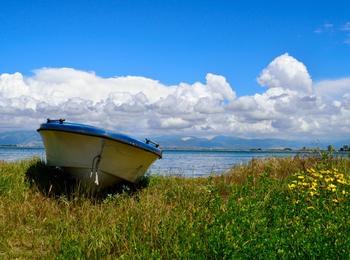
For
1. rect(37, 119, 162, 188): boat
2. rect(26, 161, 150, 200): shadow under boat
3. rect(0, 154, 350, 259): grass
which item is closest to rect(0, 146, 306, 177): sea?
rect(26, 161, 150, 200): shadow under boat

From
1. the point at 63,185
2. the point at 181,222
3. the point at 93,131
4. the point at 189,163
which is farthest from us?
the point at 189,163

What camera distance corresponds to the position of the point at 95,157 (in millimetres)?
11117

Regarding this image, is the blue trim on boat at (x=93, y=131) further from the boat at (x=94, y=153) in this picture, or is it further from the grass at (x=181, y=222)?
the grass at (x=181, y=222)

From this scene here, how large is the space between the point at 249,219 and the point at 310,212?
50.8 inches

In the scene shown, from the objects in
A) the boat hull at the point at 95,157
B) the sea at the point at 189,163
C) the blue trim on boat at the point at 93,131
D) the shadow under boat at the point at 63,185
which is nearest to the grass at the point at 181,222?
the shadow under boat at the point at 63,185

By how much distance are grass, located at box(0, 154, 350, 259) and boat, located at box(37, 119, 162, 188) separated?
19.9 inches

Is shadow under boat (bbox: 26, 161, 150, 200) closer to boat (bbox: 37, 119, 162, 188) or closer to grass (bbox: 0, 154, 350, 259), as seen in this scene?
grass (bbox: 0, 154, 350, 259)

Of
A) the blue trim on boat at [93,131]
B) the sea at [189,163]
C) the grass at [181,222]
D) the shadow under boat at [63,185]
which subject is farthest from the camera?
the sea at [189,163]

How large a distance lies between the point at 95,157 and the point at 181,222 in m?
4.22

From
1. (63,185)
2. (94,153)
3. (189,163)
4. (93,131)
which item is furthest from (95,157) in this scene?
(189,163)

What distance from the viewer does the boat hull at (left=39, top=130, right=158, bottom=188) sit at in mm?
11078

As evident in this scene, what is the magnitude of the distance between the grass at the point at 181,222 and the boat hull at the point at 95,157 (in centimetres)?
50

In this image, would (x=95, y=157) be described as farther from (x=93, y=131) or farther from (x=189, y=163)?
(x=189, y=163)

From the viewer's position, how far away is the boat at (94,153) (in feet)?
36.0
